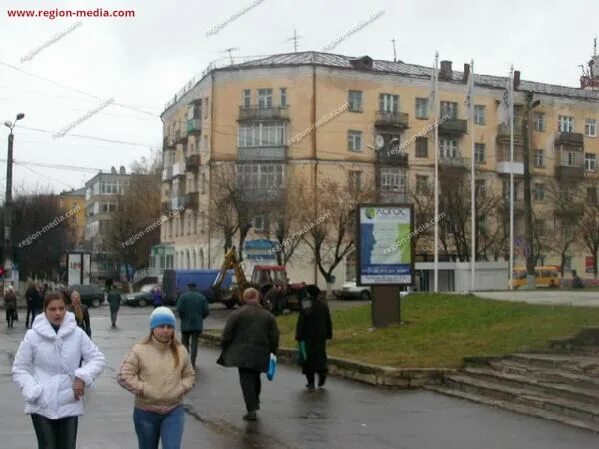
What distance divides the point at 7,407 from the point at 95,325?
24886 mm

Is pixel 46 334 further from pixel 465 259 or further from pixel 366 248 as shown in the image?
pixel 465 259

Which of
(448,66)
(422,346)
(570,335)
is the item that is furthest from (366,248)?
(448,66)

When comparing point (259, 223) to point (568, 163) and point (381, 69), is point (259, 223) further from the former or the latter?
point (568, 163)

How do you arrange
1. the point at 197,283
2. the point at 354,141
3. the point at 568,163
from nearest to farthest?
the point at 197,283, the point at 354,141, the point at 568,163

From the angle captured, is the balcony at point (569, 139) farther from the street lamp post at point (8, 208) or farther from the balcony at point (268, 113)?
the street lamp post at point (8, 208)

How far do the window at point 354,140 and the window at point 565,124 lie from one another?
18616 millimetres

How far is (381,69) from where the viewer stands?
72.8m

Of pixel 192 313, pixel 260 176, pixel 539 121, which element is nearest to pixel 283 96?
pixel 260 176

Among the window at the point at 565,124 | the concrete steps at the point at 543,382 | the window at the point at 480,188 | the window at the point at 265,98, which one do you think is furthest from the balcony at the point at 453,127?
the concrete steps at the point at 543,382

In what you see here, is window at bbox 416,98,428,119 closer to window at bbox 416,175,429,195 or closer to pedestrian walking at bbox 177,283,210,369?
window at bbox 416,175,429,195

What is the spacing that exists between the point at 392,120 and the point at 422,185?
7.68 metres

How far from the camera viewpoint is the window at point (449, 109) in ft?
241

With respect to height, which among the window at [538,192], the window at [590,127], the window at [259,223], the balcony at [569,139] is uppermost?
the window at [590,127]

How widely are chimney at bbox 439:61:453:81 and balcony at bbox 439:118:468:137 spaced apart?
3321mm
